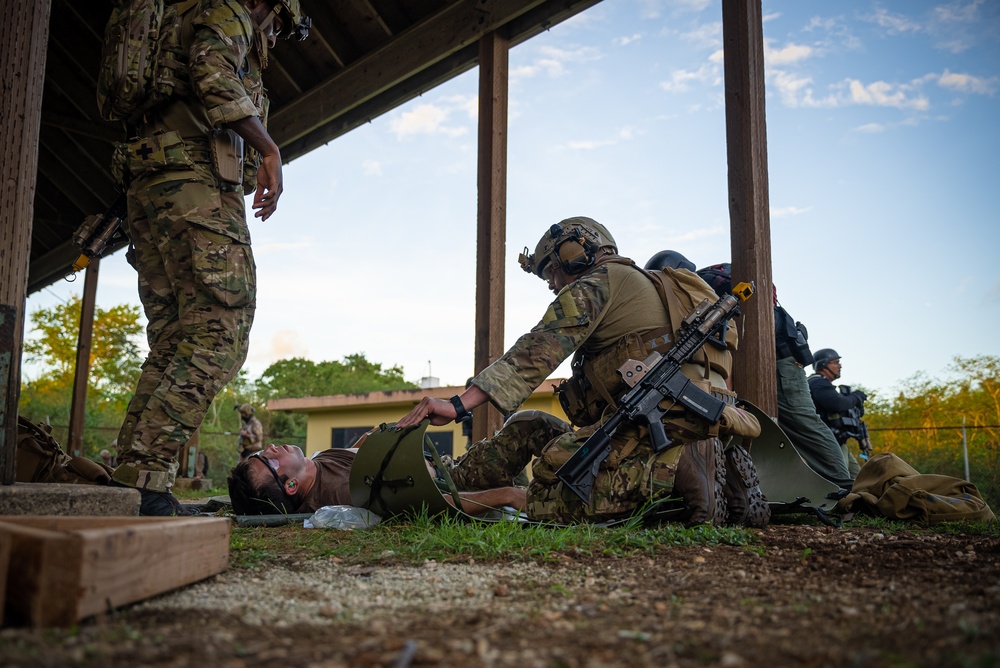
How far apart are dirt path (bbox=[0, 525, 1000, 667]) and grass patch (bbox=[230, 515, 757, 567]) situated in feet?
0.33

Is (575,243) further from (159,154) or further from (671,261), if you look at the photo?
(159,154)

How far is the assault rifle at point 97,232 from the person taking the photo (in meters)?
3.61

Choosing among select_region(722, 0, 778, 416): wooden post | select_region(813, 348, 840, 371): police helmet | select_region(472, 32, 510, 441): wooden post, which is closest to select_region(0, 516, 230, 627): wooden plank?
select_region(722, 0, 778, 416): wooden post

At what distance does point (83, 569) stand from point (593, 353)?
231 centimetres

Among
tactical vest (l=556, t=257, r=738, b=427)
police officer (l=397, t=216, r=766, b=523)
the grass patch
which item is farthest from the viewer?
tactical vest (l=556, t=257, r=738, b=427)

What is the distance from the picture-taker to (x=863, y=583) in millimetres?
1633

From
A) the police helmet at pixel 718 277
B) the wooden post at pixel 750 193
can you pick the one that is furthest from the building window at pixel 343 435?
the wooden post at pixel 750 193

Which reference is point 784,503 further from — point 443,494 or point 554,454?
point 443,494

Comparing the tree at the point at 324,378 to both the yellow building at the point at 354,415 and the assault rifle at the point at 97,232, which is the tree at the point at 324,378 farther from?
the assault rifle at the point at 97,232

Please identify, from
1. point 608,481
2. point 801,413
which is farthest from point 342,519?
point 801,413

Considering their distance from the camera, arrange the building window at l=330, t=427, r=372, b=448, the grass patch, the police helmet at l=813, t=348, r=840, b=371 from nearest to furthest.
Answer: the grass patch → the police helmet at l=813, t=348, r=840, b=371 → the building window at l=330, t=427, r=372, b=448

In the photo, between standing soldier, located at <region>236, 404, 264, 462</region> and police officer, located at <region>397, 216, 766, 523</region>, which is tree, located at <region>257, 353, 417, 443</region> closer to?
standing soldier, located at <region>236, 404, 264, 462</region>

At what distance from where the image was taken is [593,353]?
3186 millimetres

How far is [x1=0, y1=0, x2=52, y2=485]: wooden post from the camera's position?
2121 mm
